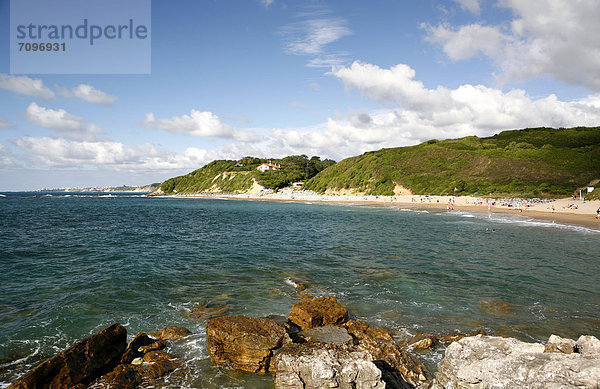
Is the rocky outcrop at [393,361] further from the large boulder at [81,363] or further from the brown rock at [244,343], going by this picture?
the large boulder at [81,363]

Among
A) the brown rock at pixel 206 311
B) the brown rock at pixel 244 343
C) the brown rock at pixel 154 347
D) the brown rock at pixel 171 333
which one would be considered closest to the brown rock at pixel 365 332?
the brown rock at pixel 244 343

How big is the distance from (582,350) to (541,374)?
195 centimetres

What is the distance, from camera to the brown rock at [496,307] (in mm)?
11859

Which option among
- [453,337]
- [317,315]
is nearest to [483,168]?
[453,337]

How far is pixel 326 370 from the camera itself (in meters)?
6.33

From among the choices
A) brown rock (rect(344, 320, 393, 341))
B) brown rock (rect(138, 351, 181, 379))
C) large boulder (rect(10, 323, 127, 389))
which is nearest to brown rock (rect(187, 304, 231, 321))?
brown rock (rect(138, 351, 181, 379))

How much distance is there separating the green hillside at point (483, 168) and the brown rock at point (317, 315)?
72290 mm

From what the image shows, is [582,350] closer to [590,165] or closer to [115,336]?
[115,336]

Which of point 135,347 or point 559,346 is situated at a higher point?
point 559,346

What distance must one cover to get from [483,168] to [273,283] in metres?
85.6

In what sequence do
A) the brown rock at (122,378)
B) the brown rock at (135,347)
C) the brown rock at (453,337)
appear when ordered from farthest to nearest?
the brown rock at (453,337) < the brown rock at (135,347) < the brown rock at (122,378)

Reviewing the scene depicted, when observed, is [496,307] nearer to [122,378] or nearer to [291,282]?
[291,282]

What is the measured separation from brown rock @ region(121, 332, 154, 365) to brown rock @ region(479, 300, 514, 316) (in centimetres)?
1201

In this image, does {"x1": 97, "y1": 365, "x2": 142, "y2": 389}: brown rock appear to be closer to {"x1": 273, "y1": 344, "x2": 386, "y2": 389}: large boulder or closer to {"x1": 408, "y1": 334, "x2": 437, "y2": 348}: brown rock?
{"x1": 273, "y1": 344, "x2": 386, "y2": 389}: large boulder
